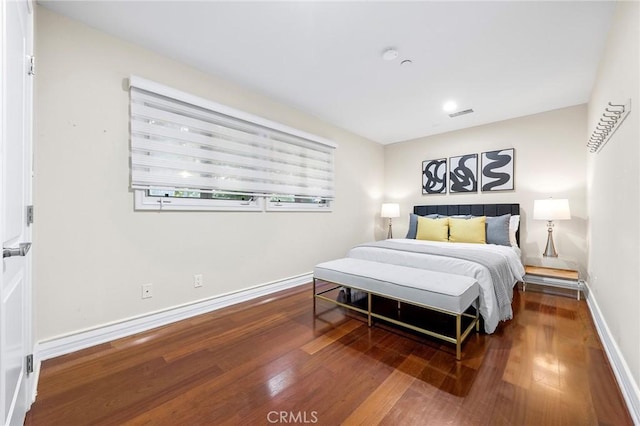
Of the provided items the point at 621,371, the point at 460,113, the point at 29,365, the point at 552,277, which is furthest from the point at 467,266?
the point at 29,365

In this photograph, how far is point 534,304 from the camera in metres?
2.83

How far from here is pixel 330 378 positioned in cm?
159

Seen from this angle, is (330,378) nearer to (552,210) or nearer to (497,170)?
(552,210)

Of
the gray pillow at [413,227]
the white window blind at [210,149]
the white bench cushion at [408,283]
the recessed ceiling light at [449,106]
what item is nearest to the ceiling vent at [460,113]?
the recessed ceiling light at [449,106]

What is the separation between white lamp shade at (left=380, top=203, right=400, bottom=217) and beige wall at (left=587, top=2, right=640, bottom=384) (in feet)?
8.57

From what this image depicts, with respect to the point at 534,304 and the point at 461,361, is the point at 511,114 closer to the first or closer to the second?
the point at 534,304

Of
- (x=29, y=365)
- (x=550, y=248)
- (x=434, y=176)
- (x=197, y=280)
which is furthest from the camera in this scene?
(x=434, y=176)

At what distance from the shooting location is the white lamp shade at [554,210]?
3.12 m

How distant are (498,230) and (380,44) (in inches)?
107

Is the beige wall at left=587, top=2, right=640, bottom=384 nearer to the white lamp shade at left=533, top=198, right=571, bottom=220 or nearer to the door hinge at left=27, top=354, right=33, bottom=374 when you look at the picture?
the white lamp shade at left=533, top=198, right=571, bottom=220

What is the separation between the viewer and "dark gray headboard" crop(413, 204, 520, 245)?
372cm

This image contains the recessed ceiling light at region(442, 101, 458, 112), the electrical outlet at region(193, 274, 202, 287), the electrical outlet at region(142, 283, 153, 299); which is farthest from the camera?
the recessed ceiling light at region(442, 101, 458, 112)

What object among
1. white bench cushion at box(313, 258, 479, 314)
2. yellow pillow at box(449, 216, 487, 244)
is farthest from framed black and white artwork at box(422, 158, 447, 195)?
white bench cushion at box(313, 258, 479, 314)

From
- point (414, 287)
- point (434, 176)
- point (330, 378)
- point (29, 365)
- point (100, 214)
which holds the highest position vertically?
point (434, 176)
